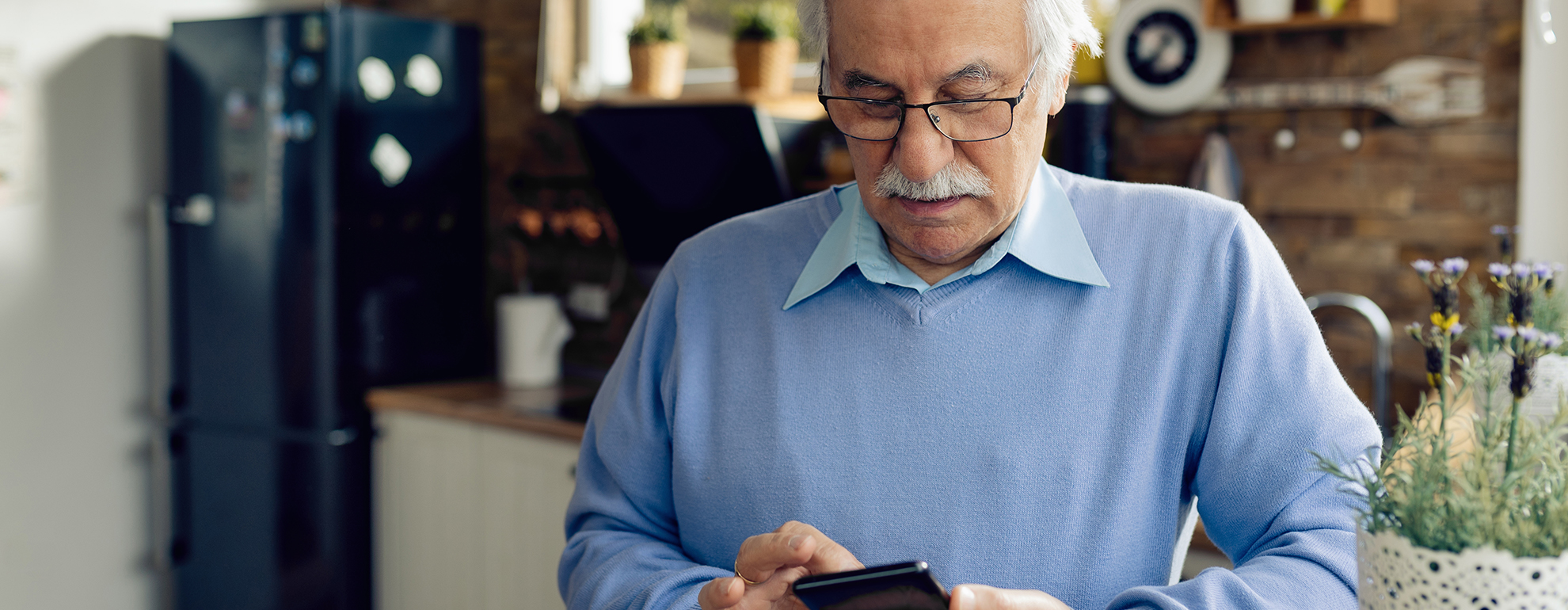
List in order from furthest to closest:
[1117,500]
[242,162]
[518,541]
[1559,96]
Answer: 1. [242,162]
2. [518,541]
3. [1559,96]
4. [1117,500]

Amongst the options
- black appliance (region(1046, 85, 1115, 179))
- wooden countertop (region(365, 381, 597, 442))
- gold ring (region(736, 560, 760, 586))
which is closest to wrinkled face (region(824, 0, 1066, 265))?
gold ring (region(736, 560, 760, 586))

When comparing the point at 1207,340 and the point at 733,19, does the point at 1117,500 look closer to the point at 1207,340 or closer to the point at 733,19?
the point at 1207,340

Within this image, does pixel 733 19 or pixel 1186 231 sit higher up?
pixel 733 19

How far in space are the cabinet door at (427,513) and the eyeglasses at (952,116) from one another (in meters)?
1.97

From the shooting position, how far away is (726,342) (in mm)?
1148

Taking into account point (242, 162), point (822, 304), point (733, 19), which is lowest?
point (822, 304)

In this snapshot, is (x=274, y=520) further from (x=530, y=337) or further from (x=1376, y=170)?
(x=1376, y=170)

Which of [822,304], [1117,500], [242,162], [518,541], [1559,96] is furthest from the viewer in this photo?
[242,162]

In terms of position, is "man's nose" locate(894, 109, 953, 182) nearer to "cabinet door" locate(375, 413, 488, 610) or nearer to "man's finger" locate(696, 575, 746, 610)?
"man's finger" locate(696, 575, 746, 610)

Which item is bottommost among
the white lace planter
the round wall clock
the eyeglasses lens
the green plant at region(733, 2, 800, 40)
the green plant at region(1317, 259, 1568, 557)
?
the white lace planter

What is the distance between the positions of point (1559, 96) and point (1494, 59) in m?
0.12

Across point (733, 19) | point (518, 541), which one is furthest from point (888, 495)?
point (733, 19)

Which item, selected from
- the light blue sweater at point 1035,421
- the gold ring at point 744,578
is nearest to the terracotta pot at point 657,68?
the light blue sweater at point 1035,421

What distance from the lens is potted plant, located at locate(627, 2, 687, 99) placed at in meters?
2.92
